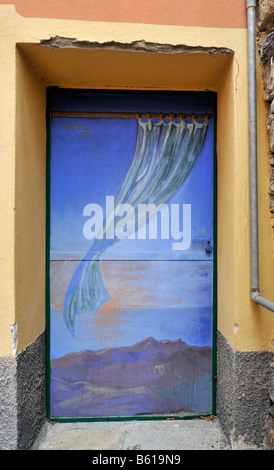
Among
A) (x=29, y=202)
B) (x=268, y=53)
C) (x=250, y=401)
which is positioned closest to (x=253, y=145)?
(x=268, y=53)

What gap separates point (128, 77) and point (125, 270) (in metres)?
1.48

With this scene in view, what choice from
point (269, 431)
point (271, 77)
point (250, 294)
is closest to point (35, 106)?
point (271, 77)

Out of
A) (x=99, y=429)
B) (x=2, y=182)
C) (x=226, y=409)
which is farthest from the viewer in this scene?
(x=99, y=429)

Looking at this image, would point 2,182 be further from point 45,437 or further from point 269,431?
point 269,431

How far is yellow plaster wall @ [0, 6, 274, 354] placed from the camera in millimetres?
2133

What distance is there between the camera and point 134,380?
2648mm

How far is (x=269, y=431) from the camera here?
87.7 inches

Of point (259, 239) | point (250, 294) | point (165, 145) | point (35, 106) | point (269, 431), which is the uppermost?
point (35, 106)

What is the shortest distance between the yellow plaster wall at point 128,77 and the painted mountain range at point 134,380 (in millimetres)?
419

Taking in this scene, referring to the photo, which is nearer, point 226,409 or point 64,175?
point 226,409

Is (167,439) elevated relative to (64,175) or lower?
lower

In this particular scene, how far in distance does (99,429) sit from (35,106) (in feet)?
8.06

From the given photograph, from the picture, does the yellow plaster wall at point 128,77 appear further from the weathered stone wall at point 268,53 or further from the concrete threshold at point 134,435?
the concrete threshold at point 134,435

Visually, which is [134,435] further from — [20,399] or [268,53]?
[268,53]
